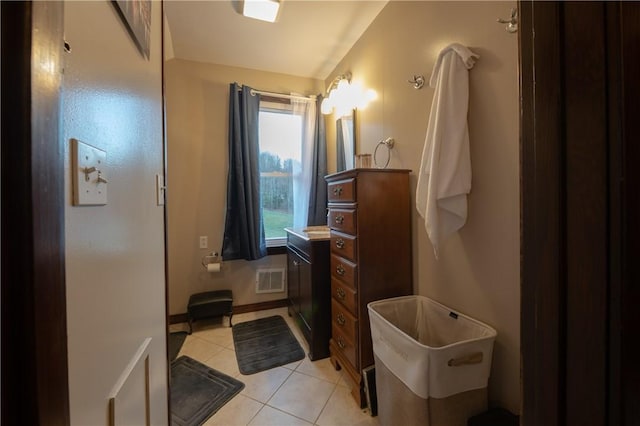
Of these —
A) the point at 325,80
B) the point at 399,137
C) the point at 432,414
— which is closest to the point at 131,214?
the point at 432,414

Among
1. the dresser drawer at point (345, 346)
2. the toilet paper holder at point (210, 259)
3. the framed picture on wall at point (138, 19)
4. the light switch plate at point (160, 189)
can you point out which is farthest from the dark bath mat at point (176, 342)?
the framed picture on wall at point (138, 19)

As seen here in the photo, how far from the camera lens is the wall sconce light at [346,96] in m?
2.20

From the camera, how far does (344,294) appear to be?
5.48ft

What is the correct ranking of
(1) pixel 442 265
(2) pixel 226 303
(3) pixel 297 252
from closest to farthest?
(1) pixel 442 265
(3) pixel 297 252
(2) pixel 226 303

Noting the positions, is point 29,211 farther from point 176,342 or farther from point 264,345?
point 176,342

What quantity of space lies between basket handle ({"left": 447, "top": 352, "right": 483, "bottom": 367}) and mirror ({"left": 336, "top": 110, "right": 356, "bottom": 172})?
67.9 inches

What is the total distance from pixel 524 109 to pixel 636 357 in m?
0.42

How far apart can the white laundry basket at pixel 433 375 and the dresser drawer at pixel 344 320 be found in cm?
30

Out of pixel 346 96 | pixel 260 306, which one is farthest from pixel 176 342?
pixel 346 96

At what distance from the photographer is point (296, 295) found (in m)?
2.37

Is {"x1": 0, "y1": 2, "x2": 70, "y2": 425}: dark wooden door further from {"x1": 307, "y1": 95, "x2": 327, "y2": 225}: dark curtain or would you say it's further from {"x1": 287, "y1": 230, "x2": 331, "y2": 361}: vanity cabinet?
{"x1": 307, "y1": 95, "x2": 327, "y2": 225}: dark curtain

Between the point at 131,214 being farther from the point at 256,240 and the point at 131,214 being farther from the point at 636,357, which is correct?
the point at 256,240

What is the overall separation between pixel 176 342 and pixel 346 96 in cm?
264

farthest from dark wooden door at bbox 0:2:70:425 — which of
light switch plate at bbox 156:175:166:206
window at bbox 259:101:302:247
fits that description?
window at bbox 259:101:302:247
